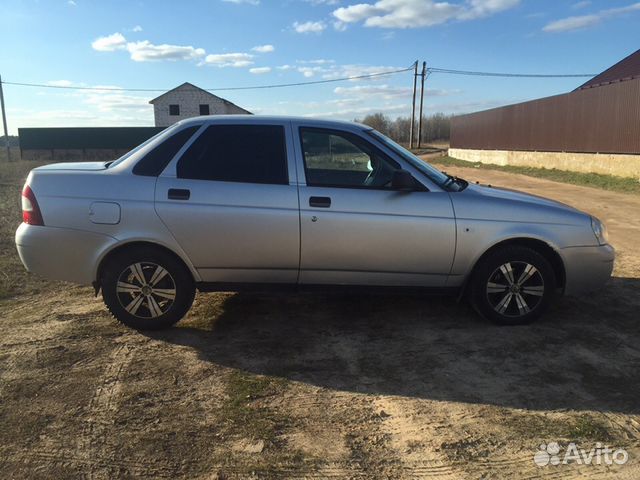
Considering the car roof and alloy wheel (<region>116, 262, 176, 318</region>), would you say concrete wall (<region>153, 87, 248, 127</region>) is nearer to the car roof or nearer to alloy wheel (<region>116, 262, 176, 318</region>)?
the car roof

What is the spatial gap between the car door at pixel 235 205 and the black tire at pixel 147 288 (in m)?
0.20

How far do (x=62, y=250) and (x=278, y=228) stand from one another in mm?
1760

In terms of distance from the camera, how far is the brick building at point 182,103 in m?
52.6

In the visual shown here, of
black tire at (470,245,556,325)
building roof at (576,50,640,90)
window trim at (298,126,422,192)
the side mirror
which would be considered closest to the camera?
the side mirror

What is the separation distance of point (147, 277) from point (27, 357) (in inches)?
41.2

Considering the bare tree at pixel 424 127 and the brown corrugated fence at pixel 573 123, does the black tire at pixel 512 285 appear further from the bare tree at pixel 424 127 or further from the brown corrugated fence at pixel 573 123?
the bare tree at pixel 424 127

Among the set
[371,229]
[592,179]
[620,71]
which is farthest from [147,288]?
[620,71]

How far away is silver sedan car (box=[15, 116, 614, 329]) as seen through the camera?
403 centimetres

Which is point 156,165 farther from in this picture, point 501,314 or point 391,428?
point 501,314

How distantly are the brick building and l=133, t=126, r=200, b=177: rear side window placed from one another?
167 feet

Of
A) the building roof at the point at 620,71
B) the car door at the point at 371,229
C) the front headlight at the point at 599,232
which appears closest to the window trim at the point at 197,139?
the car door at the point at 371,229

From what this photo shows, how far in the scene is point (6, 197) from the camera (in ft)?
42.9

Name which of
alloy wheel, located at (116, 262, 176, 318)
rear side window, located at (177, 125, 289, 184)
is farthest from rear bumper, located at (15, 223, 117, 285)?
rear side window, located at (177, 125, 289, 184)

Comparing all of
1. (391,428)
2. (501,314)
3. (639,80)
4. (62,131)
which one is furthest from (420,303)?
(62,131)
